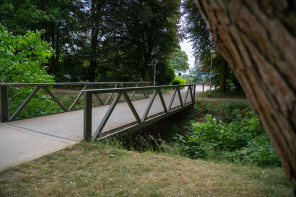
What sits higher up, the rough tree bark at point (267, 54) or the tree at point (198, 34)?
the tree at point (198, 34)

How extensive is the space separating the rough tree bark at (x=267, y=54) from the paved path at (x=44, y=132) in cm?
305

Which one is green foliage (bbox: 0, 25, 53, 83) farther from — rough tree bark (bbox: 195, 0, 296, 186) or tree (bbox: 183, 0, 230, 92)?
tree (bbox: 183, 0, 230, 92)

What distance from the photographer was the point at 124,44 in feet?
56.1

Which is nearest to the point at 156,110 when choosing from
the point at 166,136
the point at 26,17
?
the point at 166,136

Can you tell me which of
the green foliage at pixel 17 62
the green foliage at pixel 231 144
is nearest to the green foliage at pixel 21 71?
the green foliage at pixel 17 62

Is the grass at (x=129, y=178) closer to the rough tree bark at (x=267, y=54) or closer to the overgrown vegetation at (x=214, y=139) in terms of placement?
the overgrown vegetation at (x=214, y=139)

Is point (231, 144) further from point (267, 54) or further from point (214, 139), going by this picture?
point (267, 54)

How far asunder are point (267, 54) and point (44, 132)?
4471 mm

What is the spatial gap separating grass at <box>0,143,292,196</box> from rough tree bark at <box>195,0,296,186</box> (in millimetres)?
1668

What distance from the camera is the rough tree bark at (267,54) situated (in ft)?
2.21

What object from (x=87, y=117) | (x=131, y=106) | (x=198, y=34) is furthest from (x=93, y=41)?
(x=87, y=117)

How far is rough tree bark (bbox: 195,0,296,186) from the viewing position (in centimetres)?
67

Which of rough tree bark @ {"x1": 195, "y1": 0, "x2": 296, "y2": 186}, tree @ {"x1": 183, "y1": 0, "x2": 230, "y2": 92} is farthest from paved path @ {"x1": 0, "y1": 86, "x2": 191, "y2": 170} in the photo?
tree @ {"x1": 183, "y1": 0, "x2": 230, "y2": 92}

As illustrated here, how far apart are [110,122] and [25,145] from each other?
1.65m
